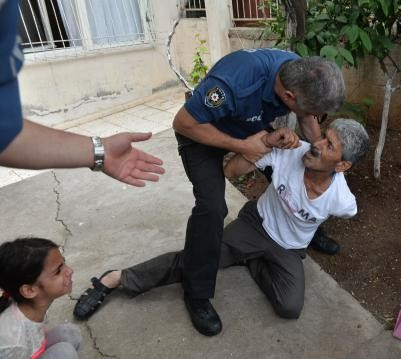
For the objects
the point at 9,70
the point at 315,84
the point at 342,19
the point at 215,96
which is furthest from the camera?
the point at 342,19

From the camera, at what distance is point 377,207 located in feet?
9.43

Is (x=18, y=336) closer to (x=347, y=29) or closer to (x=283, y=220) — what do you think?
(x=283, y=220)

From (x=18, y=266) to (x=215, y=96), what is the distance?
1.06 m

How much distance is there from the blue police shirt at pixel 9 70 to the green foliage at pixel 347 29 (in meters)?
1.87

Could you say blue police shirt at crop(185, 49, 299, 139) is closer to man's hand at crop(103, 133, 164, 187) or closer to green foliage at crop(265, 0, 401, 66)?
man's hand at crop(103, 133, 164, 187)

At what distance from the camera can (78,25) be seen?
5344 millimetres

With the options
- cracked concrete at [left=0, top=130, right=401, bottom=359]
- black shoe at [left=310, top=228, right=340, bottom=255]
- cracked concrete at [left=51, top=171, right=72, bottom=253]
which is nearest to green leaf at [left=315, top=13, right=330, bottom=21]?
black shoe at [left=310, top=228, right=340, bottom=255]

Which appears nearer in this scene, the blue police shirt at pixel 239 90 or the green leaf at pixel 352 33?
the blue police shirt at pixel 239 90

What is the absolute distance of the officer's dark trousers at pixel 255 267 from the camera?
85.3 inches

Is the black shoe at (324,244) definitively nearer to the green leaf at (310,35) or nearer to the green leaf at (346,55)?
the green leaf at (346,55)

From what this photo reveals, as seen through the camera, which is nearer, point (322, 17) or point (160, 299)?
point (160, 299)

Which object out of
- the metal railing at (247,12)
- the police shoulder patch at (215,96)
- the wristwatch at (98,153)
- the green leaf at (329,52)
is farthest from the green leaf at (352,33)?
the metal railing at (247,12)

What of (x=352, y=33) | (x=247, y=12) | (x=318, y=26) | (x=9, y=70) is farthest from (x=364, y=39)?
(x=247, y=12)

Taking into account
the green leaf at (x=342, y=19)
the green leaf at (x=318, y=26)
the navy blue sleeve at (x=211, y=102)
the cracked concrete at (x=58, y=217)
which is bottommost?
the cracked concrete at (x=58, y=217)
